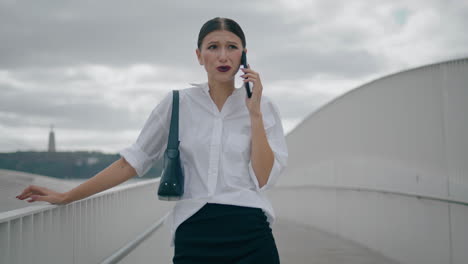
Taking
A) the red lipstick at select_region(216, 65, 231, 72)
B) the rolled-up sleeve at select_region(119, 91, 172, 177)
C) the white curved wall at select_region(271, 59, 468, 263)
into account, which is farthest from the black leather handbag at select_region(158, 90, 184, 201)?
the white curved wall at select_region(271, 59, 468, 263)

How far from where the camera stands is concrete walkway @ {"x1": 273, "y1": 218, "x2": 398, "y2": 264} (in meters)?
8.59

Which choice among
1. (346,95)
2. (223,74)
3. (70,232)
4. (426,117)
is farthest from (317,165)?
(223,74)

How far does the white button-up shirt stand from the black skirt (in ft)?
0.14

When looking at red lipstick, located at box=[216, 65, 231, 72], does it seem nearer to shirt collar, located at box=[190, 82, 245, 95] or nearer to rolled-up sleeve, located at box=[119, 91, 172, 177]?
shirt collar, located at box=[190, 82, 245, 95]

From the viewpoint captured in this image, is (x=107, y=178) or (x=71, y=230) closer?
(x=107, y=178)

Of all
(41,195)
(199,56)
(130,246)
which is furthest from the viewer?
(130,246)

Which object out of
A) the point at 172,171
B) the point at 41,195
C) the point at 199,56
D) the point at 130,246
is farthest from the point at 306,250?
the point at 172,171

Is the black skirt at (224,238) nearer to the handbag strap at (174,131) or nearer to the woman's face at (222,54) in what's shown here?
the handbag strap at (174,131)

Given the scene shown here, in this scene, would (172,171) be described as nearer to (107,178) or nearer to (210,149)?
(210,149)

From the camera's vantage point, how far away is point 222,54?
3182 mm

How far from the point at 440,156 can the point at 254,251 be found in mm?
5239

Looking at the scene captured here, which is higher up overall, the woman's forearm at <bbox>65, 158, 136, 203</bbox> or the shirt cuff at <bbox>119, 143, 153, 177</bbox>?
the shirt cuff at <bbox>119, 143, 153, 177</bbox>

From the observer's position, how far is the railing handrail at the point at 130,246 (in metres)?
6.02

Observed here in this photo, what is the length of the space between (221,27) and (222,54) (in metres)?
0.16
